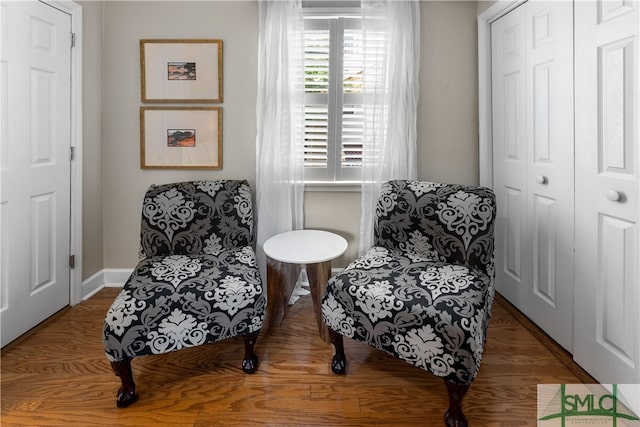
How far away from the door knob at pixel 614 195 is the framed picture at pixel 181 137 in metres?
2.34

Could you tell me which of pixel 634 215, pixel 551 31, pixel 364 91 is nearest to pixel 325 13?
pixel 364 91

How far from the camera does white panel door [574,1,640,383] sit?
4.96 ft

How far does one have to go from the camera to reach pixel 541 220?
7.09 ft

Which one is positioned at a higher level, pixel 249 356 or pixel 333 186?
pixel 333 186

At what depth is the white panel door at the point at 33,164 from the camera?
2.00 metres

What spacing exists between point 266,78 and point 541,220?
1988 millimetres

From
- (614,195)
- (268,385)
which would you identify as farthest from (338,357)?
(614,195)

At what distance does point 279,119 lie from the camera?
8.54ft

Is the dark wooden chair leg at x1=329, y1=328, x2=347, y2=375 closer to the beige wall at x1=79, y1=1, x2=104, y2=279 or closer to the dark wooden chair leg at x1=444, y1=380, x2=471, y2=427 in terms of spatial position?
the dark wooden chair leg at x1=444, y1=380, x2=471, y2=427

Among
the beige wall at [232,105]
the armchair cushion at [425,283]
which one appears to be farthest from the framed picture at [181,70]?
the armchair cushion at [425,283]

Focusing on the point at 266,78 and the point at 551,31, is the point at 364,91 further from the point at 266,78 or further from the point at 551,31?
the point at 551,31

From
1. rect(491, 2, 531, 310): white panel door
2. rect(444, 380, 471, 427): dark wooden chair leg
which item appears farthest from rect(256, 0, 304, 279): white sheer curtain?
rect(444, 380, 471, 427): dark wooden chair leg

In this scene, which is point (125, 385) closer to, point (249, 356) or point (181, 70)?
point (249, 356)

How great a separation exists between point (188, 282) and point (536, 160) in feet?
6.74
